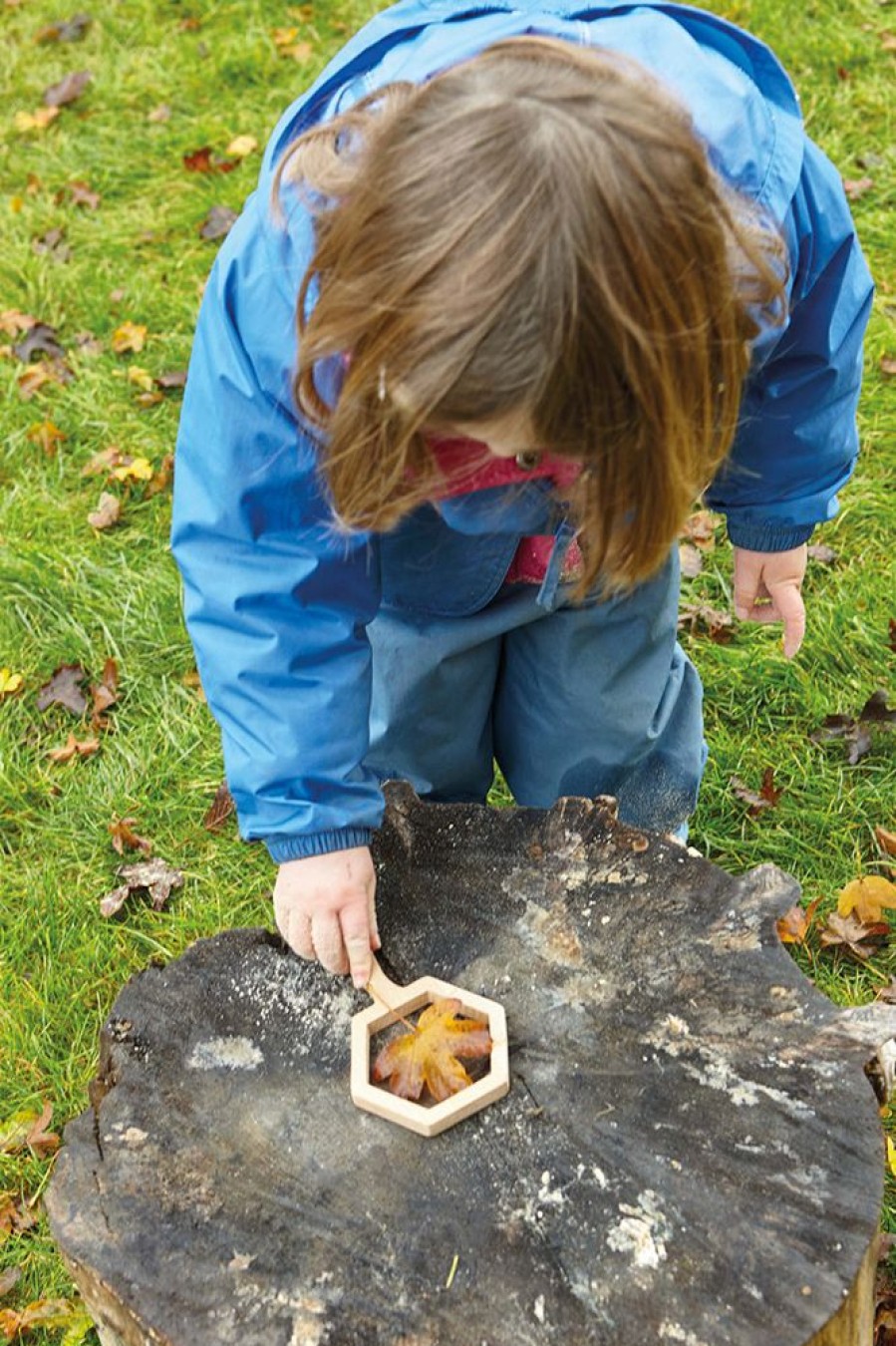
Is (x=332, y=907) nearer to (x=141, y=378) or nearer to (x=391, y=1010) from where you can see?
(x=391, y=1010)

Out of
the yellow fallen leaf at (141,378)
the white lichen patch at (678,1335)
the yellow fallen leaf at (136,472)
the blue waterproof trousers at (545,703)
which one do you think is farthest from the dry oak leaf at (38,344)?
the white lichen patch at (678,1335)

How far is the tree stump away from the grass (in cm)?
82

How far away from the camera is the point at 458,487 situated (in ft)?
5.43

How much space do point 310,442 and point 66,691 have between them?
183 centimetres

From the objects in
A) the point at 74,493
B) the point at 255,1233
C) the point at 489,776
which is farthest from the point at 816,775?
the point at 74,493

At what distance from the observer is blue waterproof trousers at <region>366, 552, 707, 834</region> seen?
2.34 metres

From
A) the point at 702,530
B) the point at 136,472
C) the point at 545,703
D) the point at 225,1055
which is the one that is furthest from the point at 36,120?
the point at 225,1055

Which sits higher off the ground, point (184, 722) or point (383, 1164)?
Answer: point (383, 1164)

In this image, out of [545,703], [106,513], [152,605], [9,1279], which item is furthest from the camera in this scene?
[106,513]

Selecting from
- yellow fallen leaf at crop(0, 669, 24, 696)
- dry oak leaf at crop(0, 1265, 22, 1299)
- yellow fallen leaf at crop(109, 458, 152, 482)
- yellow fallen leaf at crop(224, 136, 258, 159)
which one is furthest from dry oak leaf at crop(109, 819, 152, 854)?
yellow fallen leaf at crop(224, 136, 258, 159)

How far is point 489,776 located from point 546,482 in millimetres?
1130

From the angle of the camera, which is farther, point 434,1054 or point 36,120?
point 36,120

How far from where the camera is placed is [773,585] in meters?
2.38

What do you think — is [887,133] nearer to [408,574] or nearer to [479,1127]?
[408,574]
